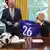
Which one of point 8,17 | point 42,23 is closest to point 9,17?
A: point 8,17

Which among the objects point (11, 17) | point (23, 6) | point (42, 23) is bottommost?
point (42, 23)

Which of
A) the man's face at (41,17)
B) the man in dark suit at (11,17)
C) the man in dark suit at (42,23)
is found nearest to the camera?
the man in dark suit at (42,23)

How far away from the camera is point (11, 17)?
103 inches

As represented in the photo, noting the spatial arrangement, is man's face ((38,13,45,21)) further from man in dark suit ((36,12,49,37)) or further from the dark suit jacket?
the dark suit jacket

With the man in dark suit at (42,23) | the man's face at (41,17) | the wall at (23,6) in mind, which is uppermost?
the wall at (23,6)

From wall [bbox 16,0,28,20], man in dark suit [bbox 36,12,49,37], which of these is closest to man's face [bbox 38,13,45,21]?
man in dark suit [bbox 36,12,49,37]

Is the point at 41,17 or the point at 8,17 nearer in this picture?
the point at 8,17

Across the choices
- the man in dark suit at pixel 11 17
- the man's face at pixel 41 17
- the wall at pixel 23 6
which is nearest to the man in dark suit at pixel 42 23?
the man's face at pixel 41 17

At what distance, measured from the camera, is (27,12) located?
2.85m

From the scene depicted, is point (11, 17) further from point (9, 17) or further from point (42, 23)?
point (42, 23)

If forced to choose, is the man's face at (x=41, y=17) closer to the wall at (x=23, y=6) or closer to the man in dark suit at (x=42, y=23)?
the man in dark suit at (x=42, y=23)

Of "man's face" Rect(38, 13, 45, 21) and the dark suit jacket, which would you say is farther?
"man's face" Rect(38, 13, 45, 21)

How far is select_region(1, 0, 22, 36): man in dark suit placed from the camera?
101 inches

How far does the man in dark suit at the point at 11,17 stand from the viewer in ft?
8.38
